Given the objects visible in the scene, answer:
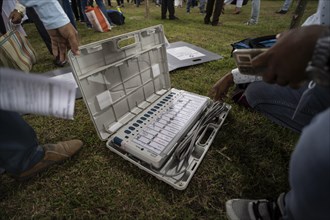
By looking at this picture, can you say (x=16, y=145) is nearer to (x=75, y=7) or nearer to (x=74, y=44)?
(x=74, y=44)

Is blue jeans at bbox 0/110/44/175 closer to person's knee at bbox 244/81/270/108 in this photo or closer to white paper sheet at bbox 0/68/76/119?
white paper sheet at bbox 0/68/76/119

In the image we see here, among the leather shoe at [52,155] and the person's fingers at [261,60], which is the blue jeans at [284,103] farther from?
the leather shoe at [52,155]

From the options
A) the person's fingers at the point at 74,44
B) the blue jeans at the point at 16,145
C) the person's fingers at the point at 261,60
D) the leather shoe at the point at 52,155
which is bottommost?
the leather shoe at the point at 52,155

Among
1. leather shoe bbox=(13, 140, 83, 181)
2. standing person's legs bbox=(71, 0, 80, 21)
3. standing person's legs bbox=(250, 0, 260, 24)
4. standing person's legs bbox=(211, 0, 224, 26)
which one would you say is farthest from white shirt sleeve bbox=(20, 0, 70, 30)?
standing person's legs bbox=(71, 0, 80, 21)

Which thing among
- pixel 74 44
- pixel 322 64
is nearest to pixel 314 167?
pixel 322 64

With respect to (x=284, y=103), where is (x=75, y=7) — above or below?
above

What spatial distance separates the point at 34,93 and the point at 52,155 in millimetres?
478

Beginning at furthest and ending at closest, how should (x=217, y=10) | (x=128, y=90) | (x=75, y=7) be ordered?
(x=75, y=7) → (x=217, y=10) → (x=128, y=90)

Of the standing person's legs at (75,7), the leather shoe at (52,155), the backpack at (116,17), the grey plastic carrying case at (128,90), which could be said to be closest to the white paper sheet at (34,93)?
the grey plastic carrying case at (128,90)

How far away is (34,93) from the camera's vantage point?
11.0 inches

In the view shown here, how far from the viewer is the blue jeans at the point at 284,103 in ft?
1.62

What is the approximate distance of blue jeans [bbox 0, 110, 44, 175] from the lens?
21.2 inches

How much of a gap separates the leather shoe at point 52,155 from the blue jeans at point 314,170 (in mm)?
704

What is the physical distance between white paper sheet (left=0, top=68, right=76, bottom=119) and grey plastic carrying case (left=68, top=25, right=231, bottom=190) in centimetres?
30
